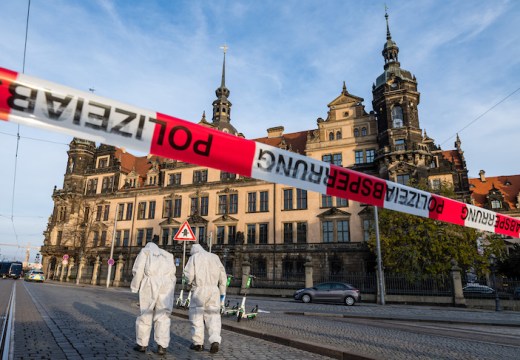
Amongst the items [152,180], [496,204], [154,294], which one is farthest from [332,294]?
[496,204]

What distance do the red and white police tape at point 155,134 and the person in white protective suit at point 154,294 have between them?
107 inches

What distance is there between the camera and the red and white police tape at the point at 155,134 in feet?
10.6

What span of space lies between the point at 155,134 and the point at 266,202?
34.2 m

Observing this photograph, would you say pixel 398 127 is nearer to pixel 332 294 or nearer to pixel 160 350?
pixel 332 294

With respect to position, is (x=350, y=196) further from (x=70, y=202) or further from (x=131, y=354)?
(x=70, y=202)

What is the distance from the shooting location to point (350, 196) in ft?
17.6

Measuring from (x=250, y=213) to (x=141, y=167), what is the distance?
21705 mm

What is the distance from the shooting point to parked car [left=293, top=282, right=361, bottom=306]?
20.9m

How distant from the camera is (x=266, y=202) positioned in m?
37.8

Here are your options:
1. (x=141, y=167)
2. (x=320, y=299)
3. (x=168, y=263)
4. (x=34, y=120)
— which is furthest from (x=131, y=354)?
(x=141, y=167)

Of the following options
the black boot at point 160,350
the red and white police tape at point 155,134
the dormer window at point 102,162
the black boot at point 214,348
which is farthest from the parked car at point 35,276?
the red and white police tape at point 155,134

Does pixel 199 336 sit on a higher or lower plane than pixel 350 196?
lower

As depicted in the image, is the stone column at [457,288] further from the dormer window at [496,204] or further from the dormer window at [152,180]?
the dormer window at [152,180]

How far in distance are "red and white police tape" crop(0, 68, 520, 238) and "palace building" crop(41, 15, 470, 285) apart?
22.5 meters
